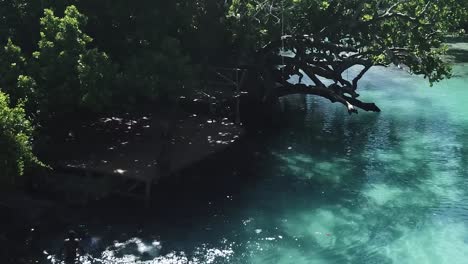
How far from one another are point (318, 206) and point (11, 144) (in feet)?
45.2

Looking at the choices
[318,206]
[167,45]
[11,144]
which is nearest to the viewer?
[11,144]

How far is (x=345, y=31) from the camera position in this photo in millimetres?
30672

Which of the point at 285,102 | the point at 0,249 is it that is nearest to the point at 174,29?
the point at 0,249

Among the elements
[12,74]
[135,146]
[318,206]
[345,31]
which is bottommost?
[318,206]

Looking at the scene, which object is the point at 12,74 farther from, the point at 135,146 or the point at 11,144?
the point at 135,146

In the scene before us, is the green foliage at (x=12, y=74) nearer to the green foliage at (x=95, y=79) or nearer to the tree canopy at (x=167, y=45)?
the tree canopy at (x=167, y=45)

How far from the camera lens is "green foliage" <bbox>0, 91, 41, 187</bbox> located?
17328 millimetres

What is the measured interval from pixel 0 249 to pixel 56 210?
3093 mm

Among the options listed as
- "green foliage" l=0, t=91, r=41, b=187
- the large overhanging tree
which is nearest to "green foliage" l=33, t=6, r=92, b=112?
"green foliage" l=0, t=91, r=41, b=187

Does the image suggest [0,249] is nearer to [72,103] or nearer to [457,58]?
[72,103]

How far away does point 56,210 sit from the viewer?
22.0 meters

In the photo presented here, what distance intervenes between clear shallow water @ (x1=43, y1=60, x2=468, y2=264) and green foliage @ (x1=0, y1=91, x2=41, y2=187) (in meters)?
3.77

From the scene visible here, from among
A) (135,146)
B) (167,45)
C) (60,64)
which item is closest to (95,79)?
(60,64)

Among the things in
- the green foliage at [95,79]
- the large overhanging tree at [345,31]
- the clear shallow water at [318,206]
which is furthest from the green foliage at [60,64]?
the large overhanging tree at [345,31]
